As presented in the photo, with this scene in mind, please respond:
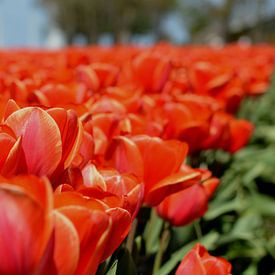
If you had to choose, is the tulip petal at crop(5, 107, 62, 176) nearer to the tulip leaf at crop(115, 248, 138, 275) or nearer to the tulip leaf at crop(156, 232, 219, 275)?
the tulip leaf at crop(115, 248, 138, 275)

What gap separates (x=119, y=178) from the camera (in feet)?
3.83

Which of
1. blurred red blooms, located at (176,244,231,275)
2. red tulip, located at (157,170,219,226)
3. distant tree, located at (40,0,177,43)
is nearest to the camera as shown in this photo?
blurred red blooms, located at (176,244,231,275)

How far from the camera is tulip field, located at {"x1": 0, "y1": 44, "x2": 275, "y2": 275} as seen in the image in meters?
0.82

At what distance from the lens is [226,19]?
2005 inches

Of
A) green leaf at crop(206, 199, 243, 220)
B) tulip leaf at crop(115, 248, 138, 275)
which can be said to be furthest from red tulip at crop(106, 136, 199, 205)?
green leaf at crop(206, 199, 243, 220)

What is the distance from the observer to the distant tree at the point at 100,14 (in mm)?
59156

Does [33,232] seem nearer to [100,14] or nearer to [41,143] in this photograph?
[41,143]

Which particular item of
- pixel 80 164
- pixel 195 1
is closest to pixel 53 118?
pixel 80 164

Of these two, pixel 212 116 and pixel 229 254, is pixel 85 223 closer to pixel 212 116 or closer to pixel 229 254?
pixel 212 116

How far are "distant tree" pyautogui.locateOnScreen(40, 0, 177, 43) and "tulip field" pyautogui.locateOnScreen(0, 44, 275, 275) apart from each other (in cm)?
5226

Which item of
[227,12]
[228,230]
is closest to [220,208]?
[228,230]

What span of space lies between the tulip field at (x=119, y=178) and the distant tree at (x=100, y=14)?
2058 inches

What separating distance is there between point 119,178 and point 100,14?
6208 centimetres

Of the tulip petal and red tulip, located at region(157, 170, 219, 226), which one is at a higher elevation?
the tulip petal
